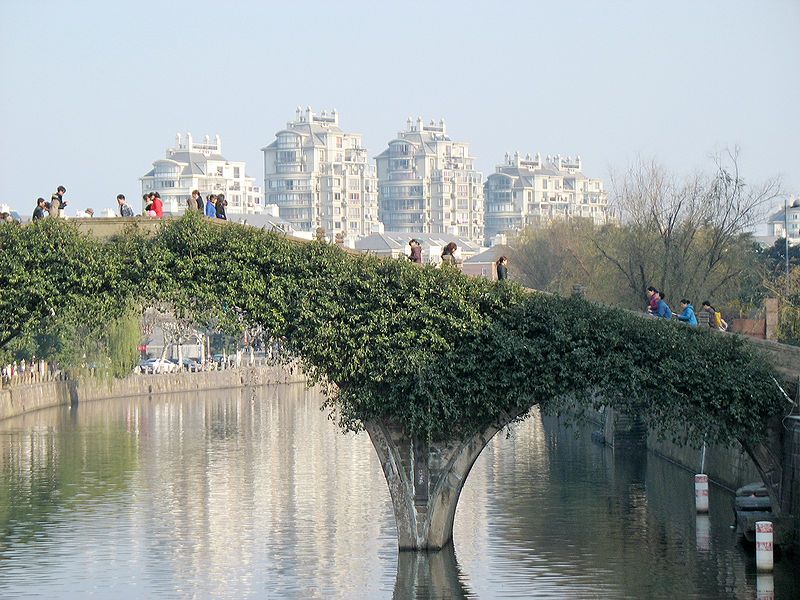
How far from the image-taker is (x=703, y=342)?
1128 inches

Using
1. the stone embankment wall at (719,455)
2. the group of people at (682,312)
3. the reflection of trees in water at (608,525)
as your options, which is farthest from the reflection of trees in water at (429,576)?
the group of people at (682,312)

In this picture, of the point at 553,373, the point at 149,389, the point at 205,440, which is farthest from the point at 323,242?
the point at 149,389

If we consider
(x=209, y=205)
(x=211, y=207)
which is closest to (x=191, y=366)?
(x=211, y=207)

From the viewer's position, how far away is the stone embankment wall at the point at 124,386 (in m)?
66.9

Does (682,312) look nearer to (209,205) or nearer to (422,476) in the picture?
(422,476)

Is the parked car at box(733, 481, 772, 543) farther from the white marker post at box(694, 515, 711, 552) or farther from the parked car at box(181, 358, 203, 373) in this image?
the parked car at box(181, 358, 203, 373)

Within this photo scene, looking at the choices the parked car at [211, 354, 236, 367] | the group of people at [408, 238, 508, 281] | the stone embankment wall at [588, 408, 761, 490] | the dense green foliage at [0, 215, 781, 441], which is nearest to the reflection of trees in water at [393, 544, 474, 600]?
the dense green foliage at [0, 215, 781, 441]

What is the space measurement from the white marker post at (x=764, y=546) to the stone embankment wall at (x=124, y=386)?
37.4m

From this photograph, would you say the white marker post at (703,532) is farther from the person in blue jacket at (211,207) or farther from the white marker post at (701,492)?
the person in blue jacket at (211,207)

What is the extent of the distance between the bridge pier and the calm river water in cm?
51

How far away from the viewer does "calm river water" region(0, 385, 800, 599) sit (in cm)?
2717

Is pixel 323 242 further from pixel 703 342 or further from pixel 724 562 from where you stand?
pixel 724 562

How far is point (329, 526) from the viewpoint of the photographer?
33.7 meters

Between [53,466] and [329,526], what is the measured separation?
15.5 metres
